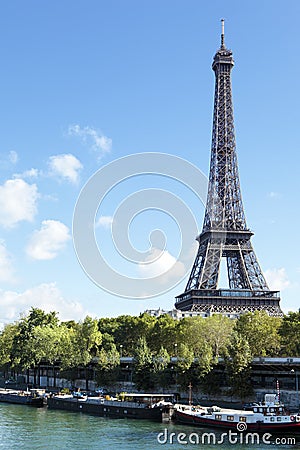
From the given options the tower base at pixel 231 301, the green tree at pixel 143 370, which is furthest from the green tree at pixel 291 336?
the tower base at pixel 231 301

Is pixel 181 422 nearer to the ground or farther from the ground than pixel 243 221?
nearer to the ground

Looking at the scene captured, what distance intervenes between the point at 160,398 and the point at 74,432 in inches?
589

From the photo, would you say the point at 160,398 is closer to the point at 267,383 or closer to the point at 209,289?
the point at 267,383

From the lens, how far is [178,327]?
93.4 m

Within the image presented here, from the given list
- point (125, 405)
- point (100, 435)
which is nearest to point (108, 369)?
point (125, 405)

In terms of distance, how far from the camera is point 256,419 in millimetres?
52938

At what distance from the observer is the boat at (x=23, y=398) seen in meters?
78.8

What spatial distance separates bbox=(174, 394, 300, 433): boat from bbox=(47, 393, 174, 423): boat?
497 centimetres

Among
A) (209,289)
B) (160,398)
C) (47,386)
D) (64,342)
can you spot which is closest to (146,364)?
(160,398)

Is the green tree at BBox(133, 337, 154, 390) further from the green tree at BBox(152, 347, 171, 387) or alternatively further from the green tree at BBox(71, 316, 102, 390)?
the green tree at BBox(71, 316, 102, 390)

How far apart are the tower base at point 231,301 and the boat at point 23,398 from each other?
43.7m

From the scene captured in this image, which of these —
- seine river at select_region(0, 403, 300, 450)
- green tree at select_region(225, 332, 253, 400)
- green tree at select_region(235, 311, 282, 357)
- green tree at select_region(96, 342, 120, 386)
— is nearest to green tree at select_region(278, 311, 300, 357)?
green tree at select_region(235, 311, 282, 357)

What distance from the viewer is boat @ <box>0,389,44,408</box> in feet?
259

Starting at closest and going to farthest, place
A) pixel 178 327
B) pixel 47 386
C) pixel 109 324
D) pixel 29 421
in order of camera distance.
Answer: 1. pixel 29 421
2. pixel 178 327
3. pixel 47 386
4. pixel 109 324
